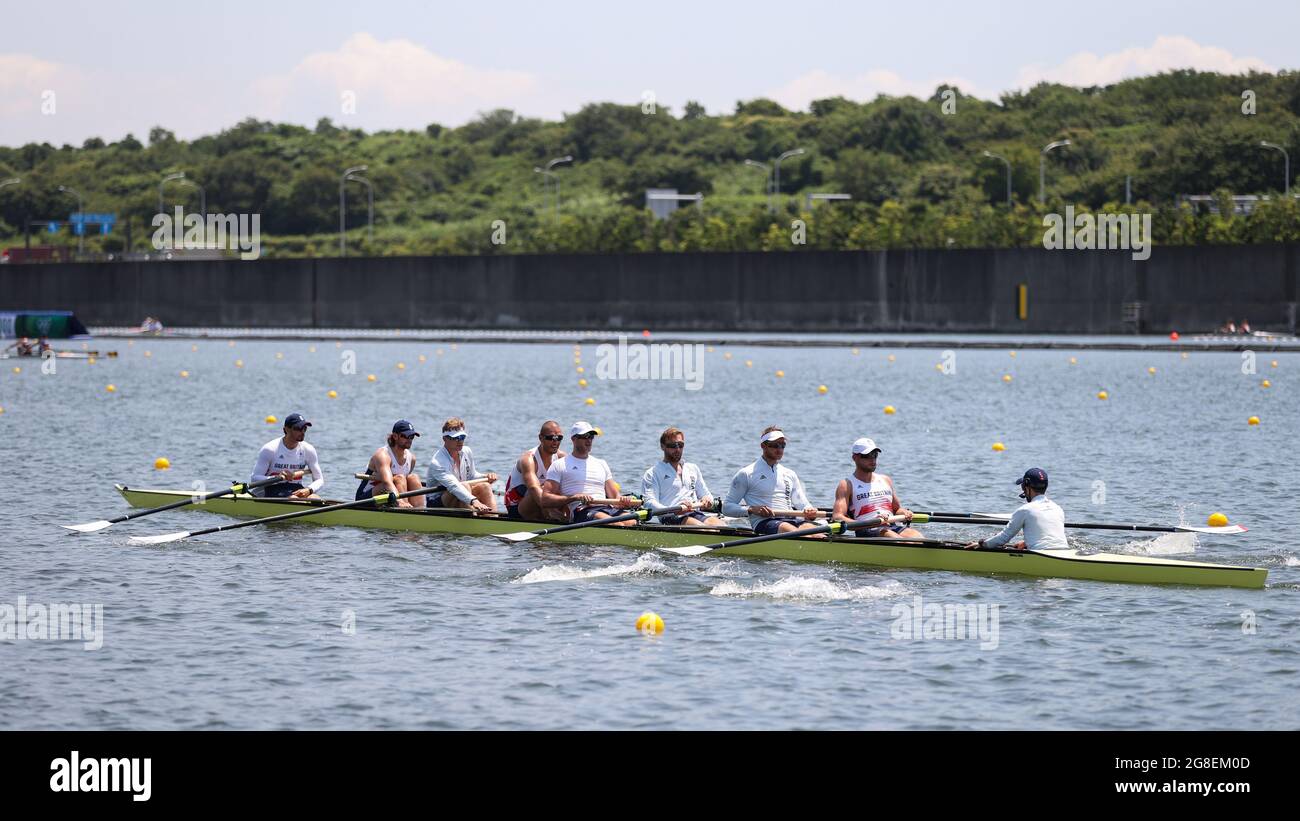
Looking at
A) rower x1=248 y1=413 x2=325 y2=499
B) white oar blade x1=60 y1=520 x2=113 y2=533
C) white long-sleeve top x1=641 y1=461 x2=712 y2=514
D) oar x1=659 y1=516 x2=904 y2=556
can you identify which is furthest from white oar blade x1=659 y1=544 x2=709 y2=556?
white oar blade x1=60 y1=520 x2=113 y2=533

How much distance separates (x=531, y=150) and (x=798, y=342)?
90819mm

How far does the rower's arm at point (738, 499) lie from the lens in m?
19.4

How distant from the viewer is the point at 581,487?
20750 mm

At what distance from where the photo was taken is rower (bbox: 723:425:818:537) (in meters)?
19.5

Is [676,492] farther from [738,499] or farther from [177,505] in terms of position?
[177,505]

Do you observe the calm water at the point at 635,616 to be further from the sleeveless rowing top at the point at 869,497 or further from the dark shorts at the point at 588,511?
the sleeveless rowing top at the point at 869,497

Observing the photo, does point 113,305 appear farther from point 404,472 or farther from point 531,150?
point 404,472

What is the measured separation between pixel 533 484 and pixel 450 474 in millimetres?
1407

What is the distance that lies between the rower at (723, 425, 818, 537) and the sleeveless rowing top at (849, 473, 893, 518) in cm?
49

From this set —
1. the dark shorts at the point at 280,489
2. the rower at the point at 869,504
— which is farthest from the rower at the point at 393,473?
the rower at the point at 869,504

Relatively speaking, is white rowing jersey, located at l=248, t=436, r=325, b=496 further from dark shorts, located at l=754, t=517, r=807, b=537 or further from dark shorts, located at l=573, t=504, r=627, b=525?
dark shorts, located at l=754, t=517, r=807, b=537

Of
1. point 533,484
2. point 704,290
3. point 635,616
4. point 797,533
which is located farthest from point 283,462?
point 704,290
